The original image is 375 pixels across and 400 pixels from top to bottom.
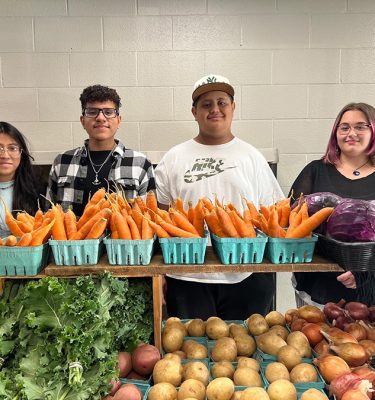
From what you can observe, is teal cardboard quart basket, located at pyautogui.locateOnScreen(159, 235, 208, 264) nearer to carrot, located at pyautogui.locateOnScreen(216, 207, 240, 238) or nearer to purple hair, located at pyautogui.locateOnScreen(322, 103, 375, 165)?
carrot, located at pyautogui.locateOnScreen(216, 207, 240, 238)

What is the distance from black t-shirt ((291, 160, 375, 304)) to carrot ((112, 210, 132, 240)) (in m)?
1.32

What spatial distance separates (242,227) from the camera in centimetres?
161

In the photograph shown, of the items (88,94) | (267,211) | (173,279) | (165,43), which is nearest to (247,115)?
(165,43)

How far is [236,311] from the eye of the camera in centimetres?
263

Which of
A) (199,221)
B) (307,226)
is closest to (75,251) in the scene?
(199,221)

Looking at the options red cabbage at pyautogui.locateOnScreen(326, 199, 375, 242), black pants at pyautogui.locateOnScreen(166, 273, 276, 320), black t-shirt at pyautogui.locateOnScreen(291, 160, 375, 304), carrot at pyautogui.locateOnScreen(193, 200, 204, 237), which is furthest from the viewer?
black pants at pyautogui.locateOnScreen(166, 273, 276, 320)

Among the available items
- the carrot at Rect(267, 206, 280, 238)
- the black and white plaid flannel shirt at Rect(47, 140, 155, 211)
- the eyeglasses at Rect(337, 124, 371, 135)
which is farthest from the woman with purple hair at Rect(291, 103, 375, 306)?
the black and white plaid flannel shirt at Rect(47, 140, 155, 211)

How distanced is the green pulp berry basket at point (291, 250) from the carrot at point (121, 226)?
544 mm

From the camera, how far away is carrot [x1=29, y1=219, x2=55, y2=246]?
157 cm

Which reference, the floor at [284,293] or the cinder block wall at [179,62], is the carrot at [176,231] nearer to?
the cinder block wall at [179,62]

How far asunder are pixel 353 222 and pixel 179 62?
247 centimetres

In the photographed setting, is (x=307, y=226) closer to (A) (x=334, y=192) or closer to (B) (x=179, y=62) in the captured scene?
(A) (x=334, y=192)

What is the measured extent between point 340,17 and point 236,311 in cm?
260

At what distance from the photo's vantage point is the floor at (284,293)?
3.83 metres
